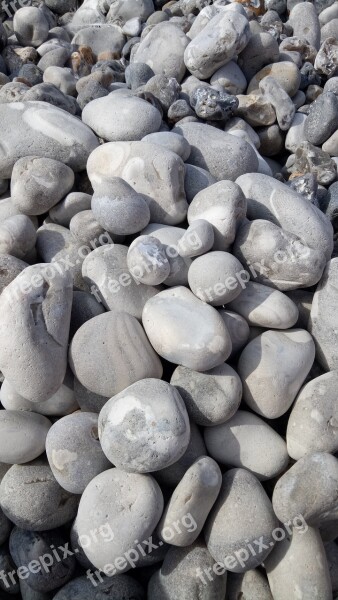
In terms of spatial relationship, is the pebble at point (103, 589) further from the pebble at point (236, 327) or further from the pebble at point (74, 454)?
the pebble at point (236, 327)

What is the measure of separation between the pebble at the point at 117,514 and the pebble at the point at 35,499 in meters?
0.11

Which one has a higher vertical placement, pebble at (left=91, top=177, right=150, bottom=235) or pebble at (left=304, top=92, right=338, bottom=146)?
pebble at (left=91, top=177, right=150, bottom=235)

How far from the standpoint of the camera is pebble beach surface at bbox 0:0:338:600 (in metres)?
1.64

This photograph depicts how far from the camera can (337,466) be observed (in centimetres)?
168

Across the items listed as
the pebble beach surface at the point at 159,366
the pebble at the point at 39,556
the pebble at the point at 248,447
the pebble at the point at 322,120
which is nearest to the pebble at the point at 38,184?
the pebble beach surface at the point at 159,366

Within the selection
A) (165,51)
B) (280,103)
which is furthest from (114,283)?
(165,51)

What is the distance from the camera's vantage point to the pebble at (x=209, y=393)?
1.76 m

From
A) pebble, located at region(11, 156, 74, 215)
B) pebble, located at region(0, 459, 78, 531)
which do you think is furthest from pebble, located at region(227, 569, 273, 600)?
pebble, located at region(11, 156, 74, 215)

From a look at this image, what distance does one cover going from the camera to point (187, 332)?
1.78m

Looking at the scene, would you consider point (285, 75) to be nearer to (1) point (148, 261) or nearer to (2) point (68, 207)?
(2) point (68, 207)

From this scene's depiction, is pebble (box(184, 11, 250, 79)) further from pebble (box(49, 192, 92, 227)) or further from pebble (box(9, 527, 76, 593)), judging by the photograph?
pebble (box(9, 527, 76, 593))

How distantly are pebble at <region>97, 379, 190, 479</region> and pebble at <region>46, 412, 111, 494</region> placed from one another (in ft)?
0.28

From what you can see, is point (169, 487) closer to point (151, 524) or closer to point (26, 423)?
point (151, 524)

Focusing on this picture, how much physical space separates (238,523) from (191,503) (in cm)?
17
